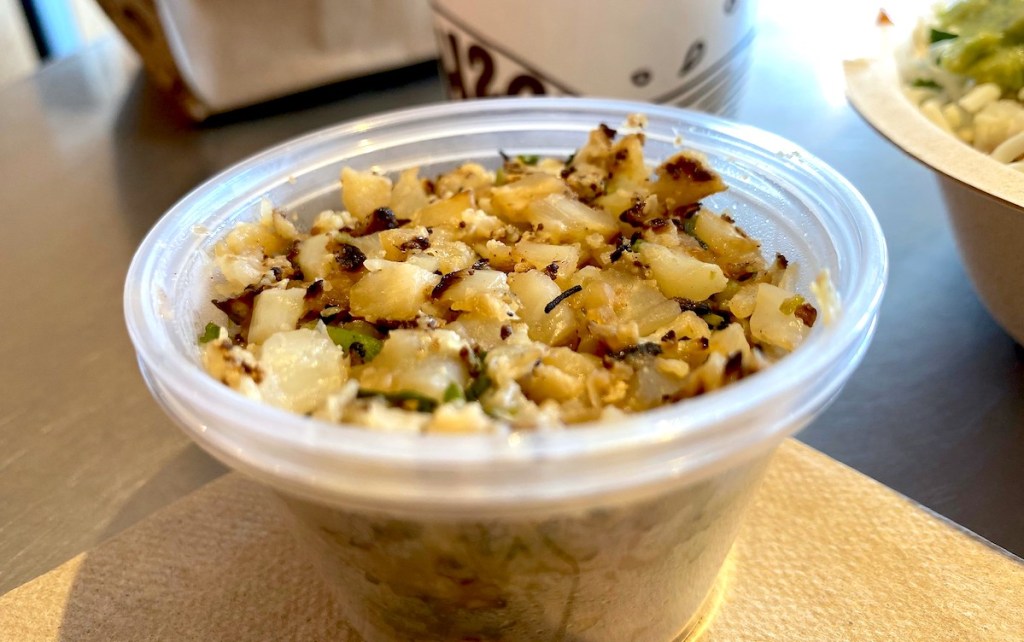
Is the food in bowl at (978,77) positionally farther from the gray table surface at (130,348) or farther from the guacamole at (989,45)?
the gray table surface at (130,348)

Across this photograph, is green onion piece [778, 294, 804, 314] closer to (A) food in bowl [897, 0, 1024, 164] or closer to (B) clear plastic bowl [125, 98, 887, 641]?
(B) clear plastic bowl [125, 98, 887, 641]

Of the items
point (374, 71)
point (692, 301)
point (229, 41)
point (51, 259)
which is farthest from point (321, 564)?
point (374, 71)

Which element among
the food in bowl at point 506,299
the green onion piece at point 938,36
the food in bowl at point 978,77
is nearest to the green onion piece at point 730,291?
the food in bowl at point 506,299

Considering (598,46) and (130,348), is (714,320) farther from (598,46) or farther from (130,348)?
(130,348)

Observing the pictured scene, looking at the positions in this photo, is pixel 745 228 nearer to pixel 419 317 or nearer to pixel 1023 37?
pixel 419 317

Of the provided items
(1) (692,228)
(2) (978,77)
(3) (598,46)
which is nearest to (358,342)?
(1) (692,228)

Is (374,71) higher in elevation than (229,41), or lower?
lower
